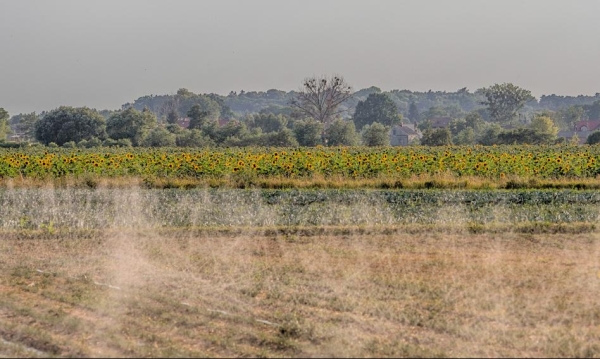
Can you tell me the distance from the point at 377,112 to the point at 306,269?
455 feet

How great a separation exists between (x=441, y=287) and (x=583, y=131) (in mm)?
148626

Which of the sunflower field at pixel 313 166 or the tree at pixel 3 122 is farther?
the tree at pixel 3 122

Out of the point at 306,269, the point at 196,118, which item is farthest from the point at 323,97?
the point at 306,269

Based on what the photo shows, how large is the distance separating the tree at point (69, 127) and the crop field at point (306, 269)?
52.4 metres

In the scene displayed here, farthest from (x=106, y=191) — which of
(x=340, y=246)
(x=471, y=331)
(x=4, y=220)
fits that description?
(x=471, y=331)

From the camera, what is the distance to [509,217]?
19.4m

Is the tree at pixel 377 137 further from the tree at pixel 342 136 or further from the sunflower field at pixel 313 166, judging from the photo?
the sunflower field at pixel 313 166

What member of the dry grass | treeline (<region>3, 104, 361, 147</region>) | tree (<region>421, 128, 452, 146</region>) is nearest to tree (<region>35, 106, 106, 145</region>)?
treeline (<region>3, 104, 361, 147</region>)

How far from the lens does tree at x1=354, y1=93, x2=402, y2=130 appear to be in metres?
150

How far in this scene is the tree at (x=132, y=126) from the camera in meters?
73.2

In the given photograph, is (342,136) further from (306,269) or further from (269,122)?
(306,269)

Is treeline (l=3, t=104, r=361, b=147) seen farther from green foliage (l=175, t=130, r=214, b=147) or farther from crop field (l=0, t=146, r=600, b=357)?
crop field (l=0, t=146, r=600, b=357)

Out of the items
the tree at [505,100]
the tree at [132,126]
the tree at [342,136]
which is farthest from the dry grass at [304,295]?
the tree at [505,100]

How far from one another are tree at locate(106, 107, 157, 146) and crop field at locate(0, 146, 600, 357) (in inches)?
1797
